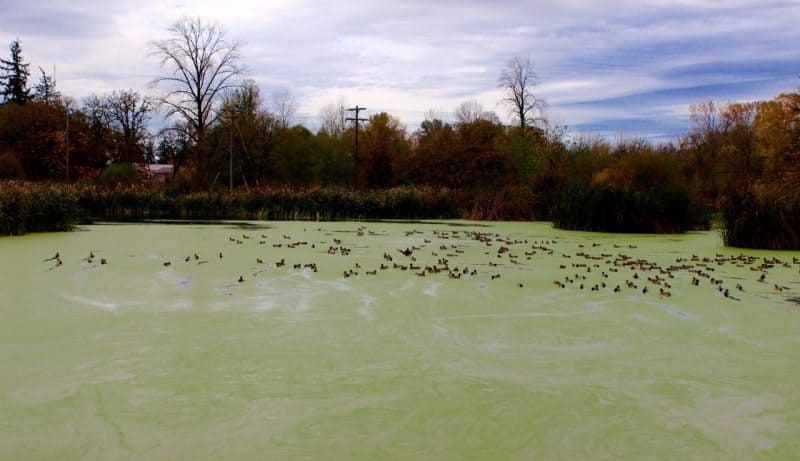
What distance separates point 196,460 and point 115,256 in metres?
5.63

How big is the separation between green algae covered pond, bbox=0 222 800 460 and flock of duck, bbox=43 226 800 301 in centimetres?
6

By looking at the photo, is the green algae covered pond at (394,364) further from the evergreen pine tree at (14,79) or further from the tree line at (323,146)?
the evergreen pine tree at (14,79)

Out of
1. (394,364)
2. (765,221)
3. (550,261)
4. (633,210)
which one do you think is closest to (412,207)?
(633,210)

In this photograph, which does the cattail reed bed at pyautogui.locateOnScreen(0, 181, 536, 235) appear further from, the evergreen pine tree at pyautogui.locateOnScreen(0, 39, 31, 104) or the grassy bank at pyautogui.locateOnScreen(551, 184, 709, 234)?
the evergreen pine tree at pyautogui.locateOnScreen(0, 39, 31, 104)

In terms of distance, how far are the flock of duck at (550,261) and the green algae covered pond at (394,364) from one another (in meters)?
0.06

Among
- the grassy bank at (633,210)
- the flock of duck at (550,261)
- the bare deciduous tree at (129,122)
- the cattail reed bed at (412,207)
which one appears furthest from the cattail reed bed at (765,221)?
the bare deciduous tree at (129,122)

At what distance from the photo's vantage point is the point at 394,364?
2.88 metres

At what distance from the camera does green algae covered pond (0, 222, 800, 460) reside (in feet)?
6.61

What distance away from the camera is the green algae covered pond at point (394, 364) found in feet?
6.61

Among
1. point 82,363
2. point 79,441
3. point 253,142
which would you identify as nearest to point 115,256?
point 82,363

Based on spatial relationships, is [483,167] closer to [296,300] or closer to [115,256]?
[115,256]

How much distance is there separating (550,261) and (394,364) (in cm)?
456

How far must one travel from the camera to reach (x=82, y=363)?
2.83 meters

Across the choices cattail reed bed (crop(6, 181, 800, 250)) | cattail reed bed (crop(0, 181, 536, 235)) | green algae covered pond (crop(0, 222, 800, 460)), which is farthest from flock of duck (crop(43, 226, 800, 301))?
cattail reed bed (crop(0, 181, 536, 235))
